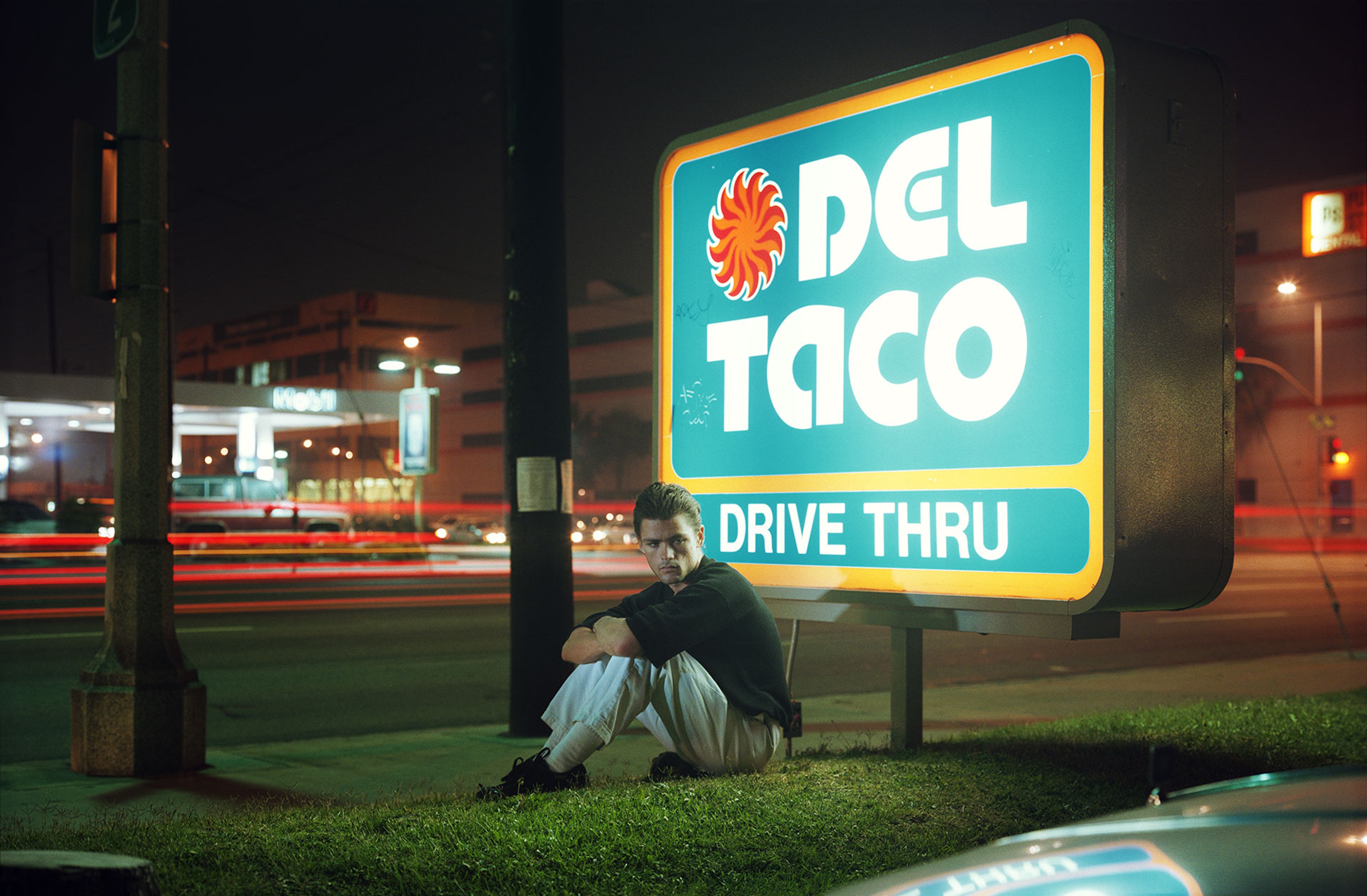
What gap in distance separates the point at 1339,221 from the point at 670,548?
1092cm

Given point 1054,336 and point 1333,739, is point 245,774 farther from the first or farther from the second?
point 1333,739

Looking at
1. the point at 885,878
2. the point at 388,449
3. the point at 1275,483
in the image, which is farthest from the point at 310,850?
the point at 388,449

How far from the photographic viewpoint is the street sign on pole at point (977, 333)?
5.33 meters

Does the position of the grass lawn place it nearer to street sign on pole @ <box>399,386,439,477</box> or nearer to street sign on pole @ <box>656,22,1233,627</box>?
street sign on pole @ <box>656,22,1233,627</box>

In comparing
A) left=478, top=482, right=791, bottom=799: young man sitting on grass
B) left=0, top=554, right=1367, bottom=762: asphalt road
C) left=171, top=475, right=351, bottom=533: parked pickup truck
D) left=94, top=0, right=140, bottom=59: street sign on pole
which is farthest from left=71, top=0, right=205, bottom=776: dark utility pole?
left=171, top=475, right=351, bottom=533: parked pickup truck

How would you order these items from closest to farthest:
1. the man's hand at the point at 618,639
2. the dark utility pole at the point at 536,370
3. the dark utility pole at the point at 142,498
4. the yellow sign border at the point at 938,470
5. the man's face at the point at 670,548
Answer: the man's hand at the point at 618,639, the yellow sign border at the point at 938,470, the man's face at the point at 670,548, the dark utility pole at the point at 142,498, the dark utility pole at the point at 536,370

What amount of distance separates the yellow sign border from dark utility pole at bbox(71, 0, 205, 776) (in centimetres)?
305

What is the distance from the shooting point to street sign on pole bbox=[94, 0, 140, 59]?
7.46m

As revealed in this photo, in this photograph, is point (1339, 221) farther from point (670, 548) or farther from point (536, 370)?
point (670, 548)

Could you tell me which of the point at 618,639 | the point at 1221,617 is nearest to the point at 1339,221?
the point at 1221,617

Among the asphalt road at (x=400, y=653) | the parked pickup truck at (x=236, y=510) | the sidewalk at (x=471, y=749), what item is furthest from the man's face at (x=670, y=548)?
the parked pickup truck at (x=236, y=510)

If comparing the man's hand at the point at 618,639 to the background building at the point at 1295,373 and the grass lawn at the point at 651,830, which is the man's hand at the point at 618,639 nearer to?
the grass lawn at the point at 651,830

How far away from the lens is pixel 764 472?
22.5 ft

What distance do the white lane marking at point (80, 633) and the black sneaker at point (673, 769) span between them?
9.27 meters
